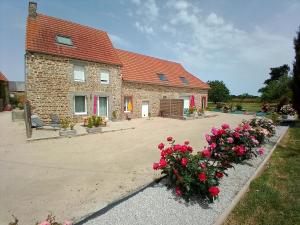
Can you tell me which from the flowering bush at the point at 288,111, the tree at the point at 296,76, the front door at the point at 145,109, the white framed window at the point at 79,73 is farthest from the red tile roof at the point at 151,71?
the tree at the point at 296,76

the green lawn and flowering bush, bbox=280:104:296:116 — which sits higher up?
flowering bush, bbox=280:104:296:116

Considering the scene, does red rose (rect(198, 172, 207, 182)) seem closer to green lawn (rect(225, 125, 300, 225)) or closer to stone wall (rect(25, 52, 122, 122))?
green lawn (rect(225, 125, 300, 225))

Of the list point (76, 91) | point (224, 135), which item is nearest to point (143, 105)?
point (76, 91)

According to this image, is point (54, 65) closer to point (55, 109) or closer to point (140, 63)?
point (55, 109)

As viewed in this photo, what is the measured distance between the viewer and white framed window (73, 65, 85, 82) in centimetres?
1570

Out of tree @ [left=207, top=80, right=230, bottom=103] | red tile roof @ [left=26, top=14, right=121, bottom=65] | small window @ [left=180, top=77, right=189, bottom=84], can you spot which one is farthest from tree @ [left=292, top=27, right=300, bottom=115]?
tree @ [left=207, top=80, right=230, bottom=103]

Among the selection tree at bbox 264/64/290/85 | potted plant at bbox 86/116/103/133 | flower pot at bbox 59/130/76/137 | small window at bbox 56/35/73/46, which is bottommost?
flower pot at bbox 59/130/76/137

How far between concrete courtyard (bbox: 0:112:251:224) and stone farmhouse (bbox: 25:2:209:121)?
5321mm

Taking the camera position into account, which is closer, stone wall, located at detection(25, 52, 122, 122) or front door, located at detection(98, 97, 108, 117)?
stone wall, located at detection(25, 52, 122, 122)

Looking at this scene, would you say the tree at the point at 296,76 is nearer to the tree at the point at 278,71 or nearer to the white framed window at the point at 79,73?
the white framed window at the point at 79,73

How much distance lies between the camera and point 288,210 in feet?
13.0

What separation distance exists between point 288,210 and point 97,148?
6982 millimetres

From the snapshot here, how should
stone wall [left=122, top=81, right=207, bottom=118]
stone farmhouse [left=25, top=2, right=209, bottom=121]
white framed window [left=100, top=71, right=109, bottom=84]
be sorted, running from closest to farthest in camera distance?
1. stone farmhouse [left=25, top=2, right=209, bottom=121]
2. white framed window [left=100, top=71, right=109, bottom=84]
3. stone wall [left=122, top=81, right=207, bottom=118]

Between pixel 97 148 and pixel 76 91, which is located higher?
pixel 76 91
